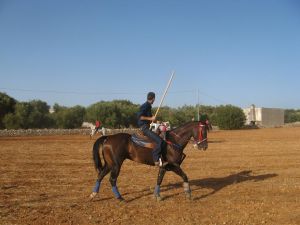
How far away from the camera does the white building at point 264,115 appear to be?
105 m

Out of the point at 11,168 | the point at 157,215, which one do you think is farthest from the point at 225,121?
the point at 157,215

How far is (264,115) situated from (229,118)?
3918 cm

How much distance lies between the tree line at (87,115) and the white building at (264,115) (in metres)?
29.9

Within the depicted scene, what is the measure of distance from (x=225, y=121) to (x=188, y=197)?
64358mm

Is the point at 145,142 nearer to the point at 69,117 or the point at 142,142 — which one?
the point at 142,142

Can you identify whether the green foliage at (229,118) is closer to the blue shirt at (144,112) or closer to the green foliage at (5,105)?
the green foliage at (5,105)

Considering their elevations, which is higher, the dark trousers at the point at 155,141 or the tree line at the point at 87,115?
the tree line at the point at 87,115

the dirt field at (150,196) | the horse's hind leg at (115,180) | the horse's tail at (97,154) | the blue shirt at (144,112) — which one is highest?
the blue shirt at (144,112)

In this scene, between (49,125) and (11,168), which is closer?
(11,168)

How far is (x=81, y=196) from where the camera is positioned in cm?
1055

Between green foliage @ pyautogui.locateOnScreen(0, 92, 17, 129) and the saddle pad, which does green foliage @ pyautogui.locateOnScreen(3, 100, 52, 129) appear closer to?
green foliage @ pyautogui.locateOnScreen(0, 92, 17, 129)

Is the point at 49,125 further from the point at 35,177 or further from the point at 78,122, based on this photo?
the point at 35,177

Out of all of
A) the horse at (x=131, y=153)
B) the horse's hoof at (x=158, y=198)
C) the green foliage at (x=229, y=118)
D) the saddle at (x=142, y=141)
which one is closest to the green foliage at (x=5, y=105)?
the green foliage at (x=229, y=118)

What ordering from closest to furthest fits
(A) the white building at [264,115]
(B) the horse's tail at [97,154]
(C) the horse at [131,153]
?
(C) the horse at [131,153] → (B) the horse's tail at [97,154] → (A) the white building at [264,115]
